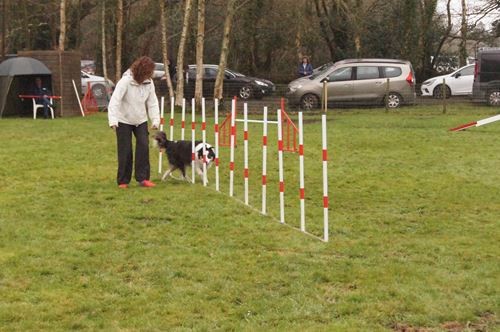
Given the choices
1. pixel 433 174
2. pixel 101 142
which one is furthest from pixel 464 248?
pixel 101 142

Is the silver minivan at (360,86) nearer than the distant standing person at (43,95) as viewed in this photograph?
No

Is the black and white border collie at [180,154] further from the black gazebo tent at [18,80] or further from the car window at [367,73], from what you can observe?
the car window at [367,73]

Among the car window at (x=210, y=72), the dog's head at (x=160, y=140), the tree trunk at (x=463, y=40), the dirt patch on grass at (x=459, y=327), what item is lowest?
the dirt patch on grass at (x=459, y=327)

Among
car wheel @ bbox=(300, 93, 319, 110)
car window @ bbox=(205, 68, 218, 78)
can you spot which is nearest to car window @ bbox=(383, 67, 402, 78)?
car wheel @ bbox=(300, 93, 319, 110)

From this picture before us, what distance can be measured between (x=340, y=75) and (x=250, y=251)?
1819 cm

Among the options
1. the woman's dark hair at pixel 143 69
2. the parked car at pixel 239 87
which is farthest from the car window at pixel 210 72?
the woman's dark hair at pixel 143 69

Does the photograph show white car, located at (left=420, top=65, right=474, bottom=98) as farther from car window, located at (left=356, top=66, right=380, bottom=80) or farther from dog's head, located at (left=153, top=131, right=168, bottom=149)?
dog's head, located at (left=153, top=131, right=168, bottom=149)

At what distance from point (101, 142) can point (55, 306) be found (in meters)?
11.1

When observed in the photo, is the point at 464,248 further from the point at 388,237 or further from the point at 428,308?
the point at 428,308

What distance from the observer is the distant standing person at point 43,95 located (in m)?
22.8

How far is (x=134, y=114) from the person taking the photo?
A: 9875mm

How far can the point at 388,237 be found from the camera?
7402mm

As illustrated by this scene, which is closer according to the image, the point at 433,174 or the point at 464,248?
the point at 464,248

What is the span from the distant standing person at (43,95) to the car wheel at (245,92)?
7358 millimetres
